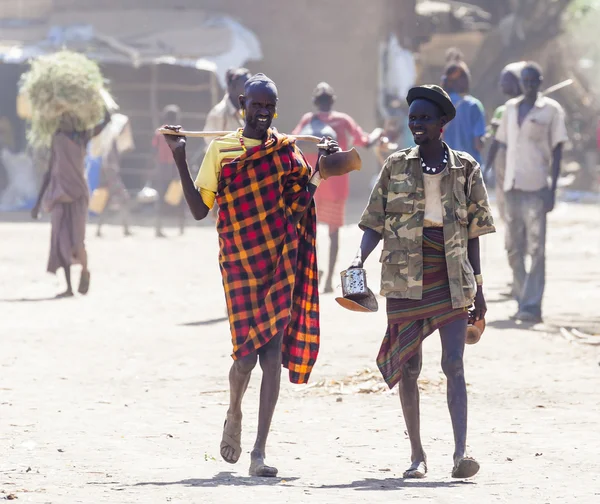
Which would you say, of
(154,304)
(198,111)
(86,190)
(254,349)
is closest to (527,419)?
(254,349)

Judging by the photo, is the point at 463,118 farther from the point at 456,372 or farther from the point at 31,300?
the point at 456,372

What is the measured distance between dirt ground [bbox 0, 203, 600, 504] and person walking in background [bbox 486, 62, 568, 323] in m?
0.47

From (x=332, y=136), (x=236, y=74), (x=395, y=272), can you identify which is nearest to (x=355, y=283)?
(x=395, y=272)

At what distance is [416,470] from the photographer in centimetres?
573

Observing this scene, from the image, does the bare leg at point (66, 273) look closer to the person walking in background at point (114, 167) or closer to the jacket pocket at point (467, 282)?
the person walking in background at point (114, 167)

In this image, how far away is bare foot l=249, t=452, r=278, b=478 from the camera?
18.8 ft

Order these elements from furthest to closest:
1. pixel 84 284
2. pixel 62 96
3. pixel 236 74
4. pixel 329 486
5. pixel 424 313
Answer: pixel 84 284
pixel 62 96
pixel 236 74
pixel 424 313
pixel 329 486

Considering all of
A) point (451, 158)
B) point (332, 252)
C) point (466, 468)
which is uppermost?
point (451, 158)

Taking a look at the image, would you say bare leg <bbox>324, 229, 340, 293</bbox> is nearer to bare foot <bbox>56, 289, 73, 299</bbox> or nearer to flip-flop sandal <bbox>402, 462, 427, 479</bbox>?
bare foot <bbox>56, 289, 73, 299</bbox>

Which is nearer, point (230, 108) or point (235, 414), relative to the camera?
point (235, 414)

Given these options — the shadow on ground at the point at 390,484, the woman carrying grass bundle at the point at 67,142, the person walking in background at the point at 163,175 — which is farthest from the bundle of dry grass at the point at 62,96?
the shadow on ground at the point at 390,484

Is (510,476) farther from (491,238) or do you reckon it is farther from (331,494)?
(491,238)

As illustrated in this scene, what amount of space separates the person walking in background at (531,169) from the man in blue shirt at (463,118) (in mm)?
642

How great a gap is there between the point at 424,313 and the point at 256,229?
2.61 feet
